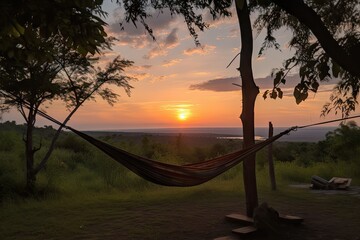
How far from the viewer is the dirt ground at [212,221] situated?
4.68 metres

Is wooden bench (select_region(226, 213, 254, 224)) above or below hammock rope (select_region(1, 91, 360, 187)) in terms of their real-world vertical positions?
below

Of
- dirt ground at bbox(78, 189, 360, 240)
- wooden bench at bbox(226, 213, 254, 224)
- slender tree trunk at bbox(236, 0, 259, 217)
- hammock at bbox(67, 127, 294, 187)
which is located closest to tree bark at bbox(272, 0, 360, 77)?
hammock at bbox(67, 127, 294, 187)

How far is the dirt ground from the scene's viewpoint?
4684mm

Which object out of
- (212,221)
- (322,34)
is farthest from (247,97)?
(322,34)

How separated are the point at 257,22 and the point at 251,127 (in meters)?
2.07

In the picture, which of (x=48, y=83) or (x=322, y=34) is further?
(x=48, y=83)

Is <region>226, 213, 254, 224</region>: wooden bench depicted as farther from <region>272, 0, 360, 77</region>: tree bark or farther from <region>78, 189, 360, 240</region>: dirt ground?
<region>272, 0, 360, 77</region>: tree bark

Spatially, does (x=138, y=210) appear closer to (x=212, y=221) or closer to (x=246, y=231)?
(x=212, y=221)

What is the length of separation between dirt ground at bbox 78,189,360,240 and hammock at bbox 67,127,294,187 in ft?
3.03

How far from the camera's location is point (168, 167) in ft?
12.8

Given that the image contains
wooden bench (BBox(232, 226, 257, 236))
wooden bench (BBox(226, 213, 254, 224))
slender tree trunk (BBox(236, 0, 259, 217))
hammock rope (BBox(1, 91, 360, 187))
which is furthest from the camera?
slender tree trunk (BBox(236, 0, 259, 217))

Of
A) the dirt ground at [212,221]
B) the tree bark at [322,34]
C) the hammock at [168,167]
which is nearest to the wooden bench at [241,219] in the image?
the dirt ground at [212,221]

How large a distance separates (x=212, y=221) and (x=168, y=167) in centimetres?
183

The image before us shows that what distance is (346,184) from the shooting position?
28.3 feet
